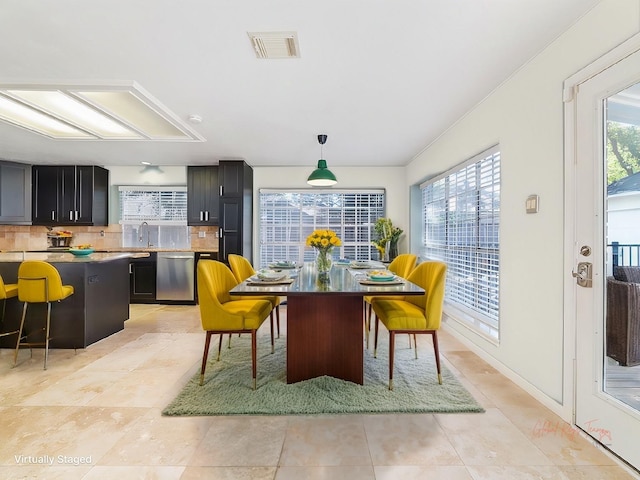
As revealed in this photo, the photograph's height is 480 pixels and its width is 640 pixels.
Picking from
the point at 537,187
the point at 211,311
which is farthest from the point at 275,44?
the point at 537,187

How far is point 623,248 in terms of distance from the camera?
64.1 inches

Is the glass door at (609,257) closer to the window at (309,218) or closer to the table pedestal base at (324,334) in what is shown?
the table pedestal base at (324,334)

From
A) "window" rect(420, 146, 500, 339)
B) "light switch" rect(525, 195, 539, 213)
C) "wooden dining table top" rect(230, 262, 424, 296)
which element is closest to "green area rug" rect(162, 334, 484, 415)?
"wooden dining table top" rect(230, 262, 424, 296)

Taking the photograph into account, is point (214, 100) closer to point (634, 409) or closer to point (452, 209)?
point (452, 209)

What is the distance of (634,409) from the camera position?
5.02 ft

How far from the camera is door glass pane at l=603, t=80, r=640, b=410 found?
62.2 inches

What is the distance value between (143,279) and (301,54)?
15.4ft

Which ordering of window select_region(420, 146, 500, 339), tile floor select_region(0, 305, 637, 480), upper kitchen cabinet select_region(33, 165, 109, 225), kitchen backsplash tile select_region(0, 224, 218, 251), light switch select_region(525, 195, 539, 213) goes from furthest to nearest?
1. kitchen backsplash tile select_region(0, 224, 218, 251)
2. upper kitchen cabinet select_region(33, 165, 109, 225)
3. window select_region(420, 146, 500, 339)
4. light switch select_region(525, 195, 539, 213)
5. tile floor select_region(0, 305, 637, 480)

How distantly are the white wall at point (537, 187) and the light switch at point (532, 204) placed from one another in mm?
42

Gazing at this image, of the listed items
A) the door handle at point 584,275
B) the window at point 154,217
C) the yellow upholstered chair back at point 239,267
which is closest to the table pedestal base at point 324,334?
the yellow upholstered chair back at point 239,267

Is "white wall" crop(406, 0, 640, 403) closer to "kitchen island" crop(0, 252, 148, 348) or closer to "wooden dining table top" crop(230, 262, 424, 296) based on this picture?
"wooden dining table top" crop(230, 262, 424, 296)

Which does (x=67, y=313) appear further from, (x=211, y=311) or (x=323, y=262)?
(x=323, y=262)

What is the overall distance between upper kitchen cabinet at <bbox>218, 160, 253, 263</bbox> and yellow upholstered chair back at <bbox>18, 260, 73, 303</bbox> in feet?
7.64

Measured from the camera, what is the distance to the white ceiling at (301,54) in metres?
1.70
